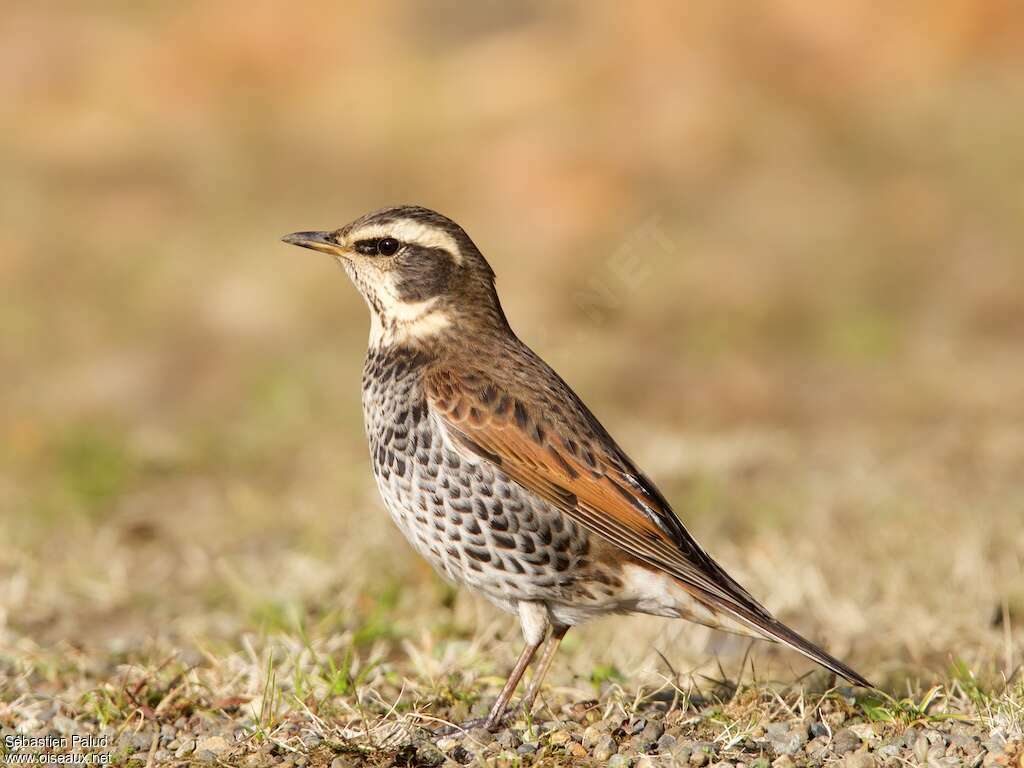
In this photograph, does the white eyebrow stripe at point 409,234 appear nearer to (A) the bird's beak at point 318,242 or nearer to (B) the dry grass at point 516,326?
(A) the bird's beak at point 318,242

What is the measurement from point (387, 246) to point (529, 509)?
4.40 feet

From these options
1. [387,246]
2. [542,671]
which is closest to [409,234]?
[387,246]

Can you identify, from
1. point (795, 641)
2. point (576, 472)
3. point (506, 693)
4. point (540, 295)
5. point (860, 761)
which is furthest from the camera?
point (540, 295)

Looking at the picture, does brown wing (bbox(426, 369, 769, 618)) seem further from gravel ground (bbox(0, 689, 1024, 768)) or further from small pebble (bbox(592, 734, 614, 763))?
small pebble (bbox(592, 734, 614, 763))

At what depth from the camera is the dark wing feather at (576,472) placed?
17.0 ft

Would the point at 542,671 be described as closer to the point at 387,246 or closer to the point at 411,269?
the point at 411,269

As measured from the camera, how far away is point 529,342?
12070 mm

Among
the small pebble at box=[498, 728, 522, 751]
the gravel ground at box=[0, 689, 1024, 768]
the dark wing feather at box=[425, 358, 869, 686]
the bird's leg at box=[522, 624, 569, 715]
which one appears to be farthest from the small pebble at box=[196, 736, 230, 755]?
the dark wing feather at box=[425, 358, 869, 686]

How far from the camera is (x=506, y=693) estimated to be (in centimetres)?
516

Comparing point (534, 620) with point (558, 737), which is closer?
point (558, 737)

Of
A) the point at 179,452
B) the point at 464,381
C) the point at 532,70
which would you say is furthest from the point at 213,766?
the point at 532,70

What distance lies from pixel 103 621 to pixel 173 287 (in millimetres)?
7730

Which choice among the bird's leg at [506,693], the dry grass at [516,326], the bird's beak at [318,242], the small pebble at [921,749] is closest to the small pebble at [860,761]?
the small pebble at [921,749]

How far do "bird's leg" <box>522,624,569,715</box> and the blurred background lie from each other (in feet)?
1.11
